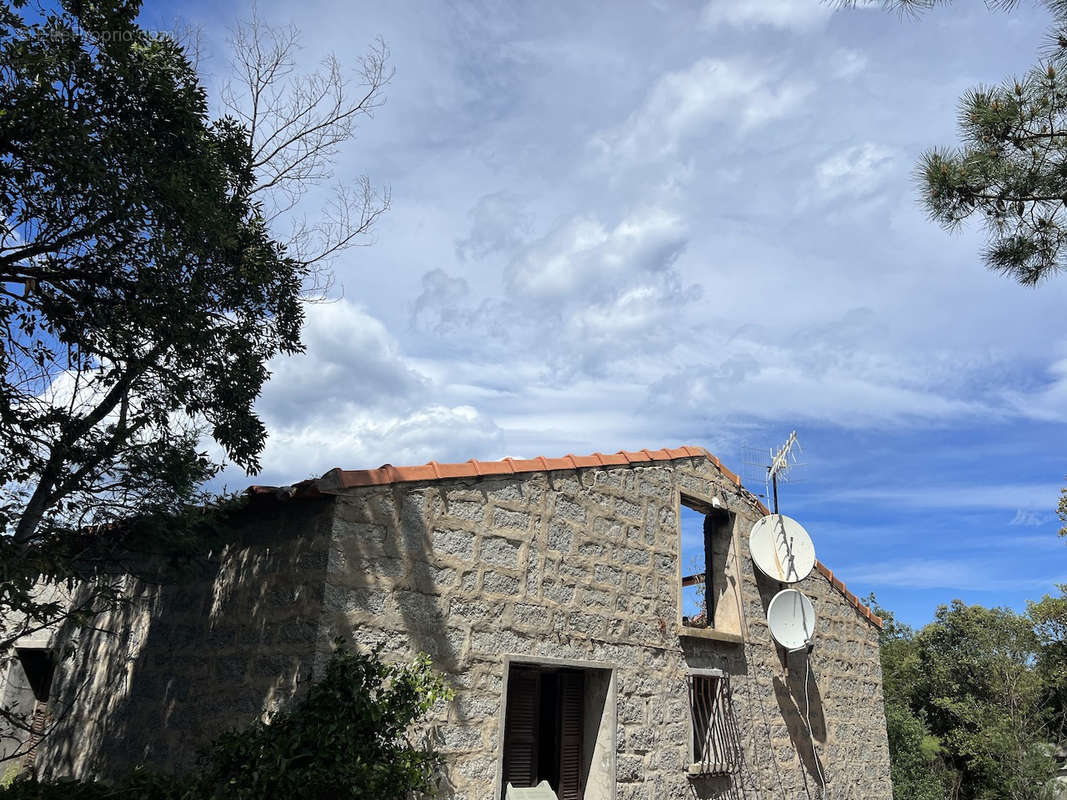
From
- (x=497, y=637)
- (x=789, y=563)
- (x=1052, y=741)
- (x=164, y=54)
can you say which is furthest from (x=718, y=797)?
(x=1052, y=741)

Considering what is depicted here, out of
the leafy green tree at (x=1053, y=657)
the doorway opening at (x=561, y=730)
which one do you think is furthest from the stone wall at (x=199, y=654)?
the leafy green tree at (x=1053, y=657)

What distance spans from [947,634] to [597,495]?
19050mm

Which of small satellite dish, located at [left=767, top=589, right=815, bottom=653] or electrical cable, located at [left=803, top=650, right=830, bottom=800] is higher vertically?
small satellite dish, located at [left=767, top=589, right=815, bottom=653]

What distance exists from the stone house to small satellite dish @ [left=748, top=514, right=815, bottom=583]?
0.20 meters

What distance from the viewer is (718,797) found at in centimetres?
798

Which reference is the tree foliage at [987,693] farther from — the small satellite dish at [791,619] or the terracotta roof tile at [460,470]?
the terracotta roof tile at [460,470]

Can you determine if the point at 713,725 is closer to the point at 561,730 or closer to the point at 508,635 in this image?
the point at 561,730

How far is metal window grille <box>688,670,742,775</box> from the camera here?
794 centimetres

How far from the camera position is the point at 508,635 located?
6527mm

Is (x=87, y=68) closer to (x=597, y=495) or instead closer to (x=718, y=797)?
(x=597, y=495)

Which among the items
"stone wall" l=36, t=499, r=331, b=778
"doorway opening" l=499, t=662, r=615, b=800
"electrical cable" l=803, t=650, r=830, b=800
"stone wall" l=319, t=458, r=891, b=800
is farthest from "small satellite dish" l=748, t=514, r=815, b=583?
"stone wall" l=36, t=499, r=331, b=778

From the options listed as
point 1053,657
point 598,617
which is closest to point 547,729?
point 598,617

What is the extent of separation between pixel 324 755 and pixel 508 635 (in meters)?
1.91

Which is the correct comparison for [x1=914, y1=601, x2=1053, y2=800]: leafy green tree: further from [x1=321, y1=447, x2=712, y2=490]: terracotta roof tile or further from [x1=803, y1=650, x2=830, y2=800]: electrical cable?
[x1=321, y1=447, x2=712, y2=490]: terracotta roof tile
